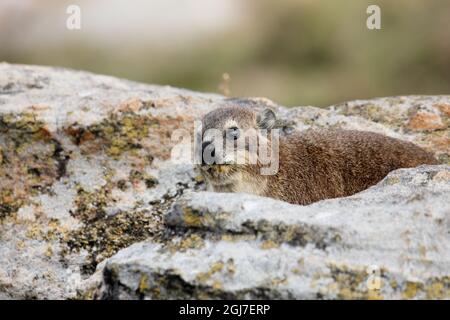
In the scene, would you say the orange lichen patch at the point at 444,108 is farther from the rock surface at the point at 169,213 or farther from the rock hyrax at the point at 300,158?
the rock hyrax at the point at 300,158

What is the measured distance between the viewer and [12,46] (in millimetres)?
17609

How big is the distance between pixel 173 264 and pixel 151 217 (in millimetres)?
1728

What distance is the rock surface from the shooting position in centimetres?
435

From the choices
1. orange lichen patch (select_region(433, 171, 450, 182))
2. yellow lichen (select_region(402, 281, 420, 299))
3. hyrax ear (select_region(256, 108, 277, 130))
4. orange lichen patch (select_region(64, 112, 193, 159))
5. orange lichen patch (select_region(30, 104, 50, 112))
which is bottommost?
yellow lichen (select_region(402, 281, 420, 299))

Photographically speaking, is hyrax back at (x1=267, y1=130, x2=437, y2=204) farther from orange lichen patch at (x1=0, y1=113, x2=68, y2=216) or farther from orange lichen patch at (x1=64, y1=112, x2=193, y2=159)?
orange lichen patch at (x1=0, y1=113, x2=68, y2=216)

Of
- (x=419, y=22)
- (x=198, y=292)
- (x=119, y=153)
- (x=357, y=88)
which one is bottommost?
(x=198, y=292)

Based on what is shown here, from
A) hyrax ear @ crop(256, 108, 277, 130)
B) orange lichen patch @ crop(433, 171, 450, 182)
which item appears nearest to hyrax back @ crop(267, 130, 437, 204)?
hyrax ear @ crop(256, 108, 277, 130)

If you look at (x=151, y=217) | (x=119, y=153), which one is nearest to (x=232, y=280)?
(x=151, y=217)

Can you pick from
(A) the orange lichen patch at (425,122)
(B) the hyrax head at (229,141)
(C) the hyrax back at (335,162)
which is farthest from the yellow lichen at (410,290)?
(A) the orange lichen patch at (425,122)

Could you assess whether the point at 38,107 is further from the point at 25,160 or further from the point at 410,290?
the point at 410,290

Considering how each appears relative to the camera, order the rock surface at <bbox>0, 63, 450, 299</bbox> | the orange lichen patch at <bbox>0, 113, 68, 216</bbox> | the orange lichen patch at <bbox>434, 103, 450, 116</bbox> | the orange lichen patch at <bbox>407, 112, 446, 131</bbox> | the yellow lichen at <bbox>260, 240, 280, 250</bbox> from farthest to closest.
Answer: the orange lichen patch at <bbox>434, 103, 450, 116</bbox> → the orange lichen patch at <bbox>407, 112, 446, 131</bbox> → the orange lichen patch at <bbox>0, 113, 68, 216</bbox> → the yellow lichen at <bbox>260, 240, 280, 250</bbox> → the rock surface at <bbox>0, 63, 450, 299</bbox>

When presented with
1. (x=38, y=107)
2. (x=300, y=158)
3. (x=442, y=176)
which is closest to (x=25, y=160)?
(x=38, y=107)

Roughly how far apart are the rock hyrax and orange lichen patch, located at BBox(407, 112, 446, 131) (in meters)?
0.54

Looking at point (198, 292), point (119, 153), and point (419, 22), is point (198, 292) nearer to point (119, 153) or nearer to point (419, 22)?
point (119, 153)
